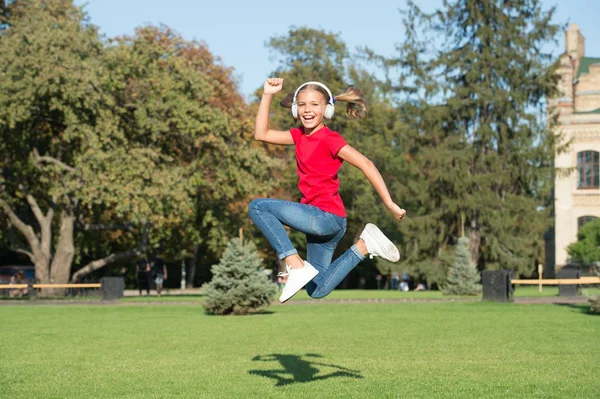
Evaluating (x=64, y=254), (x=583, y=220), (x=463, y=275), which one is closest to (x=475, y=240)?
(x=463, y=275)

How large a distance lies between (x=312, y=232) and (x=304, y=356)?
6293 millimetres

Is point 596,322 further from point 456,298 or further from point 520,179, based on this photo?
point 520,179

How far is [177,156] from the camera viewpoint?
44000 mm

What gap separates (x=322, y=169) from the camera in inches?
339

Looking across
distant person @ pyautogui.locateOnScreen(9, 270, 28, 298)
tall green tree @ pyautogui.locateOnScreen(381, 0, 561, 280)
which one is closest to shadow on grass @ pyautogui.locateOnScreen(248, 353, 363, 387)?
distant person @ pyautogui.locateOnScreen(9, 270, 28, 298)

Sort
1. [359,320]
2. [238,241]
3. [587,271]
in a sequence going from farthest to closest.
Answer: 1. [587,271]
2. [238,241]
3. [359,320]

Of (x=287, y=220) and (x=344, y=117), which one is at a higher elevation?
(x=344, y=117)

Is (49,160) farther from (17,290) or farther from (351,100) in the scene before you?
(351,100)

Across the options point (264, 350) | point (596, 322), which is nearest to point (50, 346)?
point (264, 350)

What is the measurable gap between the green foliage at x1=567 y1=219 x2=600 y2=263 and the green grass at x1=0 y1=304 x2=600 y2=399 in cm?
3763

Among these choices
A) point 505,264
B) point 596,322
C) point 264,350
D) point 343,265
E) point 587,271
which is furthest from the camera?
point 587,271

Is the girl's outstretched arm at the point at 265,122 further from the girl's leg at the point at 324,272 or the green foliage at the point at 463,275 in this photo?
the green foliage at the point at 463,275

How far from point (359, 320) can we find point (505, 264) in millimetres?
33296

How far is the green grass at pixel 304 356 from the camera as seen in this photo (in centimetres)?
1053
